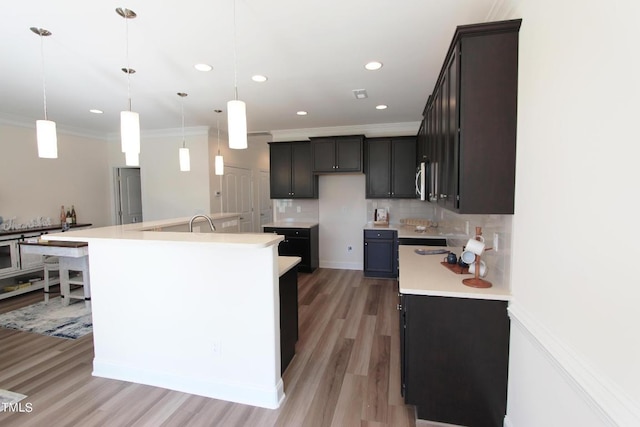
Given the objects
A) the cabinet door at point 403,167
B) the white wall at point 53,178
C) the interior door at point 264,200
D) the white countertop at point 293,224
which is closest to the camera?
the white wall at point 53,178

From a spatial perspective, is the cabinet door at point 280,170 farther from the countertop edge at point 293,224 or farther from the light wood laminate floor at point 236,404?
the light wood laminate floor at point 236,404

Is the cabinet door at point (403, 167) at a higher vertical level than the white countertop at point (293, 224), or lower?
higher

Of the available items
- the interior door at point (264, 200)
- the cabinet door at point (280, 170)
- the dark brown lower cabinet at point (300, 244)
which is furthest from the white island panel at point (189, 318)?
the interior door at point (264, 200)

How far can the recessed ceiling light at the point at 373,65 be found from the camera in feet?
9.43

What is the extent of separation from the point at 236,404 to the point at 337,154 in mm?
4053

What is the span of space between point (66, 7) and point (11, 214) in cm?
435

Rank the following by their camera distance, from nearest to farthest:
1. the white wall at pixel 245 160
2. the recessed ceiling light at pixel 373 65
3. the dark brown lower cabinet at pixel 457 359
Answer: the dark brown lower cabinet at pixel 457 359 < the recessed ceiling light at pixel 373 65 < the white wall at pixel 245 160

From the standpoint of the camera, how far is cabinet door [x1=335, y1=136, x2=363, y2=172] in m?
5.20

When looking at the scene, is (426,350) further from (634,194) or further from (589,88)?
(589,88)

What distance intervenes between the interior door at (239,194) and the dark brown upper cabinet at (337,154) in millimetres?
2116

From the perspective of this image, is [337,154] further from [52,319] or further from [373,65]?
[52,319]

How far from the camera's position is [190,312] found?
7.39 feet

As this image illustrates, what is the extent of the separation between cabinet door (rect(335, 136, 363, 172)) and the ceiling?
84 centimetres

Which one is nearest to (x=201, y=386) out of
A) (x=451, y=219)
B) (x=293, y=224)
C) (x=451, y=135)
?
(x=451, y=135)
